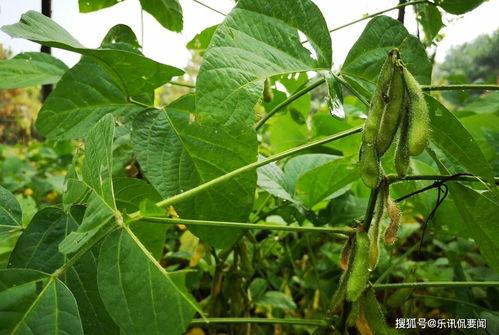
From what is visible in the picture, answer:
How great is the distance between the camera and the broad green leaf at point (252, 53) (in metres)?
0.38

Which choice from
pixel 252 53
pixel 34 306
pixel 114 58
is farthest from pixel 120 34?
pixel 34 306

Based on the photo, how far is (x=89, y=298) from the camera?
435mm

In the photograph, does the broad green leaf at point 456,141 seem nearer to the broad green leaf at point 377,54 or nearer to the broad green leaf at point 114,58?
the broad green leaf at point 377,54

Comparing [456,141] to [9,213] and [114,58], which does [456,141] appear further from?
[9,213]

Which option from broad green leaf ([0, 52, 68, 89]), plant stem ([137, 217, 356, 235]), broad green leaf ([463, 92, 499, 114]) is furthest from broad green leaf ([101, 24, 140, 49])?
broad green leaf ([463, 92, 499, 114])

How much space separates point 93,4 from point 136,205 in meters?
0.44

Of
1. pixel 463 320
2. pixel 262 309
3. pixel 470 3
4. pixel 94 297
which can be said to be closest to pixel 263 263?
pixel 262 309

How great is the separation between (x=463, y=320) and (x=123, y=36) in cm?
78

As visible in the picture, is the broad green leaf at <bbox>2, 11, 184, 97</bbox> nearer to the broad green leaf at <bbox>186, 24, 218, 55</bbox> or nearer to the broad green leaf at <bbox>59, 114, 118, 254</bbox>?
the broad green leaf at <bbox>59, 114, 118, 254</bbox>

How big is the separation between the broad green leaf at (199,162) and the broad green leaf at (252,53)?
0.41ft

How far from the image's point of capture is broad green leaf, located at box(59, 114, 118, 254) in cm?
36

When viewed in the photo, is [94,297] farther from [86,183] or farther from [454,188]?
[454,188]

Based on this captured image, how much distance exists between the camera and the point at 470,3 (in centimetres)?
62

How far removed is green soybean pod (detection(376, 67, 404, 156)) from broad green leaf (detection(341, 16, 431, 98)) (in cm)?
13
